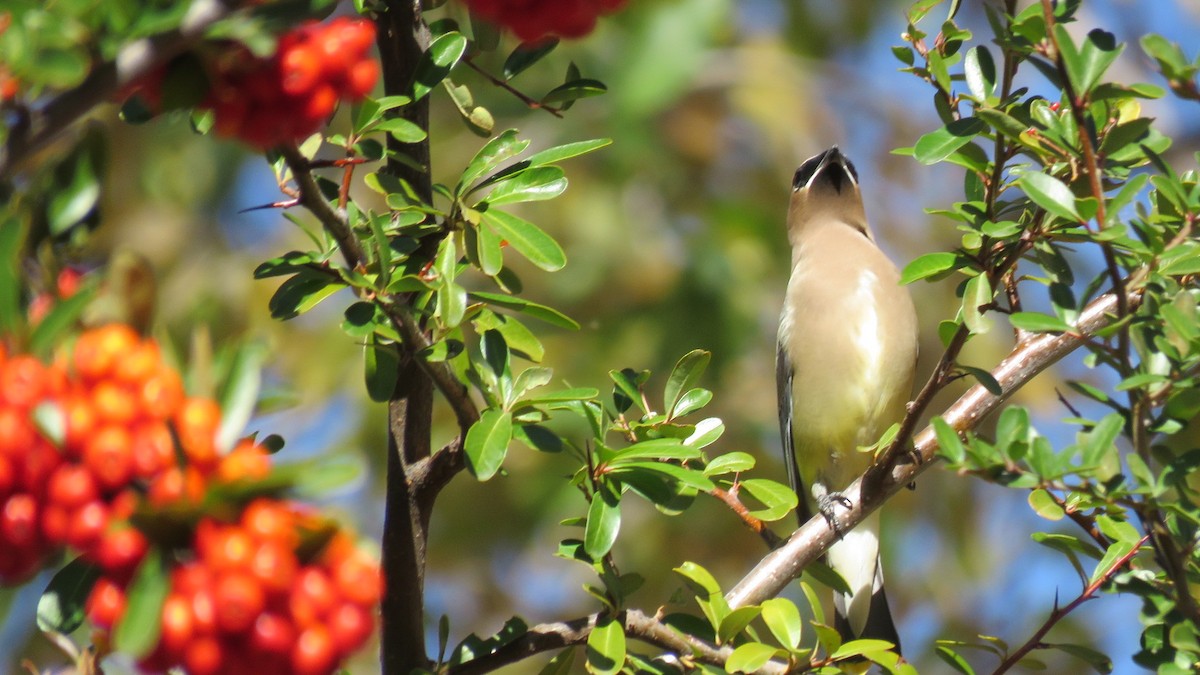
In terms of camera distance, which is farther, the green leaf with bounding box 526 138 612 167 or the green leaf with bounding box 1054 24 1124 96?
the green leaf with bounding box 526 138 612 167

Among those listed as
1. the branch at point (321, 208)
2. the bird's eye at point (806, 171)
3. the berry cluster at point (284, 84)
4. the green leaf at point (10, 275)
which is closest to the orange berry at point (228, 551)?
the green leaf at point (10, 275)

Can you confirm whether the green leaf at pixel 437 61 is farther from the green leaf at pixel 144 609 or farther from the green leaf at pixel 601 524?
the green leaf at pixel 144 609

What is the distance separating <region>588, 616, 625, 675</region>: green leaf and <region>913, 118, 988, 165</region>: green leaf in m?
0.96

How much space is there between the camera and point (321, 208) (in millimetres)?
1949

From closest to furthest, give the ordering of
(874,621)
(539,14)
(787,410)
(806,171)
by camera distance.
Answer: (539,14)
(874,621)
(787,410)
(806,171)

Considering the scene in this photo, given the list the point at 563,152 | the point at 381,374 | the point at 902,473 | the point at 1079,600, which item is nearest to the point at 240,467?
the point at 381,374

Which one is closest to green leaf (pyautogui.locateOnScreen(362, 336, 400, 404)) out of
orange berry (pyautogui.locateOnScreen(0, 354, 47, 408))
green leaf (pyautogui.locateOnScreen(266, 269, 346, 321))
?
green leaf (pyautogui.locateOnScreen(266, 269, 346, 321))

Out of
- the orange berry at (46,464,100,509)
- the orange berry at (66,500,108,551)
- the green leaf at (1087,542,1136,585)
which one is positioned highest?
the orange berry at (46,464,100,509)

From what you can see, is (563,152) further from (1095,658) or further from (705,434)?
(1095,658)

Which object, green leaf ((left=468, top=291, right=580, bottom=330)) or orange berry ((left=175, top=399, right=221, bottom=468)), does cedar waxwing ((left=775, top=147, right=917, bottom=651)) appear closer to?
green leaf ((left=468, top=291, right=580, bottom=330))

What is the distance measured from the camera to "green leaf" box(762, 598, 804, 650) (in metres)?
2.35

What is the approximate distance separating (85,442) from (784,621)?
1399mm

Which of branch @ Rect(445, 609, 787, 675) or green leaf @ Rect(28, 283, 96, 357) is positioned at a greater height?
green leaf @ Rect(28, 283, 96, 357)

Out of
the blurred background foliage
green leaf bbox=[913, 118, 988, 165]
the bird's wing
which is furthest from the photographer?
the blurred background foliage
